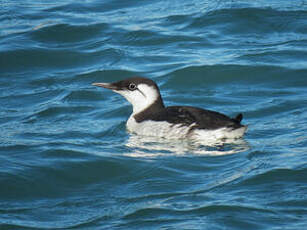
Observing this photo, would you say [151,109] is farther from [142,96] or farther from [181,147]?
[181,147]

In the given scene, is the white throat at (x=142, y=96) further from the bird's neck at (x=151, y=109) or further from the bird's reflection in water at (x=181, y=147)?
the bird's reflection in water at (x=181, y=147)

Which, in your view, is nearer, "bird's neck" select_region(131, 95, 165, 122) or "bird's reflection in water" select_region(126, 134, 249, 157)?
"bird's reflection in water" select_region(126, 134, 249, 157)

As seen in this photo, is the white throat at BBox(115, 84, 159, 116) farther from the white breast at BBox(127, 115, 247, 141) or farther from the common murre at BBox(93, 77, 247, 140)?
the white breast at BBox(127, 115, 247, 141)

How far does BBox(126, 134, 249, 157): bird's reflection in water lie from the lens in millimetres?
8516

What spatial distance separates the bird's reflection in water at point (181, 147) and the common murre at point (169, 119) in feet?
0.21

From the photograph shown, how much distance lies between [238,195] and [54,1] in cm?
1032

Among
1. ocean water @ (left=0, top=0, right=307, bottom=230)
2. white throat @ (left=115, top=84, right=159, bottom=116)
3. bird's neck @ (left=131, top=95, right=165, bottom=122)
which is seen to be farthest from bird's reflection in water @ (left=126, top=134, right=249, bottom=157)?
white throat @ (left=115, top=84, right=159, bottom=116)

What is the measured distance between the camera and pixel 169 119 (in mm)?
9039

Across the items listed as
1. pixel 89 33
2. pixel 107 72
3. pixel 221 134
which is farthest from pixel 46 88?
pixel 221 134

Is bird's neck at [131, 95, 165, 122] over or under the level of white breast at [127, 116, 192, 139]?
over

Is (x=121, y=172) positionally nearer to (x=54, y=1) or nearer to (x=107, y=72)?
(x=107, y=72)

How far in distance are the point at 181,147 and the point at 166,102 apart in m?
2.21

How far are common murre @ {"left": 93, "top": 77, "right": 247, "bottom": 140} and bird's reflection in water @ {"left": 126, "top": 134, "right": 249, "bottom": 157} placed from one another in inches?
2.6

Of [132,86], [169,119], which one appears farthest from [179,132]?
[132,86]
